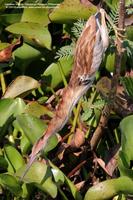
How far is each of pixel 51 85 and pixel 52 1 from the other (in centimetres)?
21

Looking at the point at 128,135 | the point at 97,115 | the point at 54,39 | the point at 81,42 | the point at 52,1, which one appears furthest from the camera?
the point at 54,39

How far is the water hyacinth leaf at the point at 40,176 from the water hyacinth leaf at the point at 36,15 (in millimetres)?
420

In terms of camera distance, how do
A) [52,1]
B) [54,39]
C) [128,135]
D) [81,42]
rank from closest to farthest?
[81,42] → [128,135] → [52,1] → [54,39]

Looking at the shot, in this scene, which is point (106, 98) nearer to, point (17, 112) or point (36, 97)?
point (17, 112)

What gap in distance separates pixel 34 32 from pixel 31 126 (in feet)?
0.86

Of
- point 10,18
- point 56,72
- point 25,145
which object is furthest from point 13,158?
point 10,18

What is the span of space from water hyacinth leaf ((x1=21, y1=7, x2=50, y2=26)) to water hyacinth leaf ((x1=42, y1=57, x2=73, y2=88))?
0.11 meters

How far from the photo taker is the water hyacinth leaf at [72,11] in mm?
1323

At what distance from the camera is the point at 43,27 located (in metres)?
1.44

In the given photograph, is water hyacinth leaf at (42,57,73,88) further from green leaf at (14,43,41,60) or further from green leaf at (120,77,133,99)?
green leaf at (120,77,133,99)

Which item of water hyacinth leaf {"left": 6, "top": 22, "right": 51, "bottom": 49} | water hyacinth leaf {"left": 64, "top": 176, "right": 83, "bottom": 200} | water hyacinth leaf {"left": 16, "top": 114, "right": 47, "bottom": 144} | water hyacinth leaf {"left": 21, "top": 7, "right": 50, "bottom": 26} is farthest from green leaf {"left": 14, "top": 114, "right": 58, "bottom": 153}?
water hyacinth leaf {"left": 21, "top": 7, "right": 50, "bottom": 26}

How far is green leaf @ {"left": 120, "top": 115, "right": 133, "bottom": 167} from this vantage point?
46.8 inches

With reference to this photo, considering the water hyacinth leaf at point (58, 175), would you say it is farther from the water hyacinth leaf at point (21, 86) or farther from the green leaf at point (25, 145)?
the water hyacinth leaf at point (21, 86)

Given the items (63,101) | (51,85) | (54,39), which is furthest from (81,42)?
(54,39)
